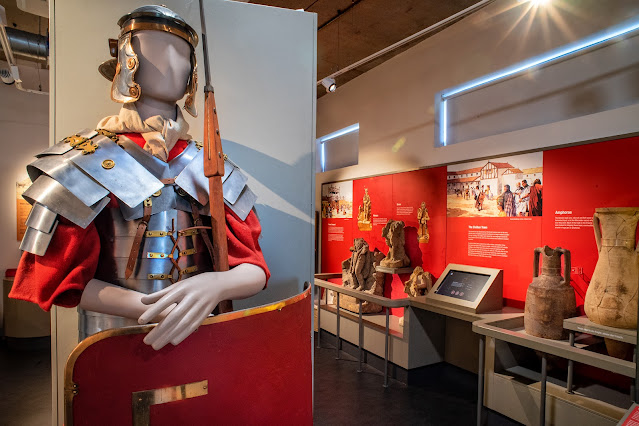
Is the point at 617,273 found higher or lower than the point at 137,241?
lower

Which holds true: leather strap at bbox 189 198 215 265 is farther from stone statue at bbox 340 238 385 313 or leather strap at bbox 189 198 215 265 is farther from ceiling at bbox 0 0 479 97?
stone statue at bbox 340 238 385 313

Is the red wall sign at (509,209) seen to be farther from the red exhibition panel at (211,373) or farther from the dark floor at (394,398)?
the red exhibition panel at (211,373)

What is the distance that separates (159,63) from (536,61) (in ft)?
10.4

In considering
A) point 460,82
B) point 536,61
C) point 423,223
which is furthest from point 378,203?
point 536,61

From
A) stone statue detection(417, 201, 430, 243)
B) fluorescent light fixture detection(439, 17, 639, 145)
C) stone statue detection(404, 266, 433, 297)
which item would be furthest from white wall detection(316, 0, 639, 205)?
stone statue detection(404, 266, 433, 297)

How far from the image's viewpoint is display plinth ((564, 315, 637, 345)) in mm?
1988

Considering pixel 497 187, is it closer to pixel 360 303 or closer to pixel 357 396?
pixel 360 303

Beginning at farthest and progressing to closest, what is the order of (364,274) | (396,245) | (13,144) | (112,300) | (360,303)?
(13,144)
(364,274)
(396,245)
(360,303)
(112,300)

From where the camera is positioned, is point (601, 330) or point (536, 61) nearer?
point (601, 330)

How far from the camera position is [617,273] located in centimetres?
216

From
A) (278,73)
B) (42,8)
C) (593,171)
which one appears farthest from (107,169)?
(593,171)

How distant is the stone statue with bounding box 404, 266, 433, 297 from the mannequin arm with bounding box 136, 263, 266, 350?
312 cm

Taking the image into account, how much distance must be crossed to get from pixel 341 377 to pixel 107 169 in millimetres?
3475

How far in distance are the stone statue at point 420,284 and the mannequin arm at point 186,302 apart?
3.12m
